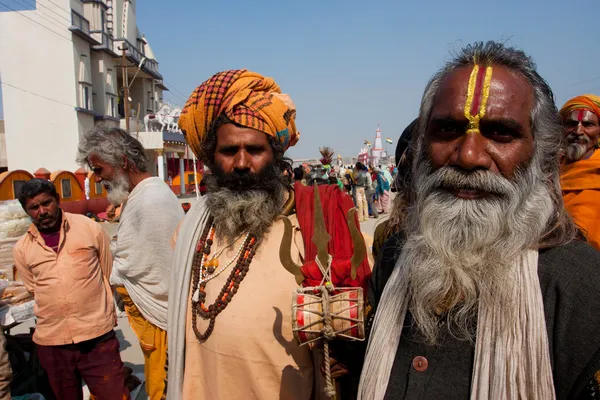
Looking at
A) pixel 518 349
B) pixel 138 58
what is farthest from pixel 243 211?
pixel 138 58

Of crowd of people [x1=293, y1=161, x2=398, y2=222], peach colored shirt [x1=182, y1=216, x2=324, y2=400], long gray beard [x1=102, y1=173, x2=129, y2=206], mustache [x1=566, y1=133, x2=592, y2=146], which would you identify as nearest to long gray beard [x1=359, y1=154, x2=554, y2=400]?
peach colored shirt [x1=182, y1=216, x2=324, y2=400]

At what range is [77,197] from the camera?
15.6 meters

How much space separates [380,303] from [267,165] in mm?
1046

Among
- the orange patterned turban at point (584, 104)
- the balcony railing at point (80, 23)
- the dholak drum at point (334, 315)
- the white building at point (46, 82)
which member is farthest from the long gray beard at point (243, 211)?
the balcony railing at point (80, 23)

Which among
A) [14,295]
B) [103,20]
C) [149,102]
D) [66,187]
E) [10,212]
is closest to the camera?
[14,295]

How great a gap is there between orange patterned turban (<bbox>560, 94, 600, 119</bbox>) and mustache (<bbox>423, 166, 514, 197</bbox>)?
2222 millimetres

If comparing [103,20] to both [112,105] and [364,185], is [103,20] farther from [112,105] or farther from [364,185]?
[364,185]

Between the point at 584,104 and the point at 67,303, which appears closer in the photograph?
the point at 584,104

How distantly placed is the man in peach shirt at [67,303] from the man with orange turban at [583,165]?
331 centimetres

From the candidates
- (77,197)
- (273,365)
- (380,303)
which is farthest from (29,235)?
(77,197)

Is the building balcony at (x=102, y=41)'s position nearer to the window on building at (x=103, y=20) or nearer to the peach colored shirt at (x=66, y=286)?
the window on building at (x=103, y=20)

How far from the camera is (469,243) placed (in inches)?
45.5

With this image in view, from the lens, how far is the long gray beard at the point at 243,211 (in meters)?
2.00

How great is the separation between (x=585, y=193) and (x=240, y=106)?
2024 millimetres
